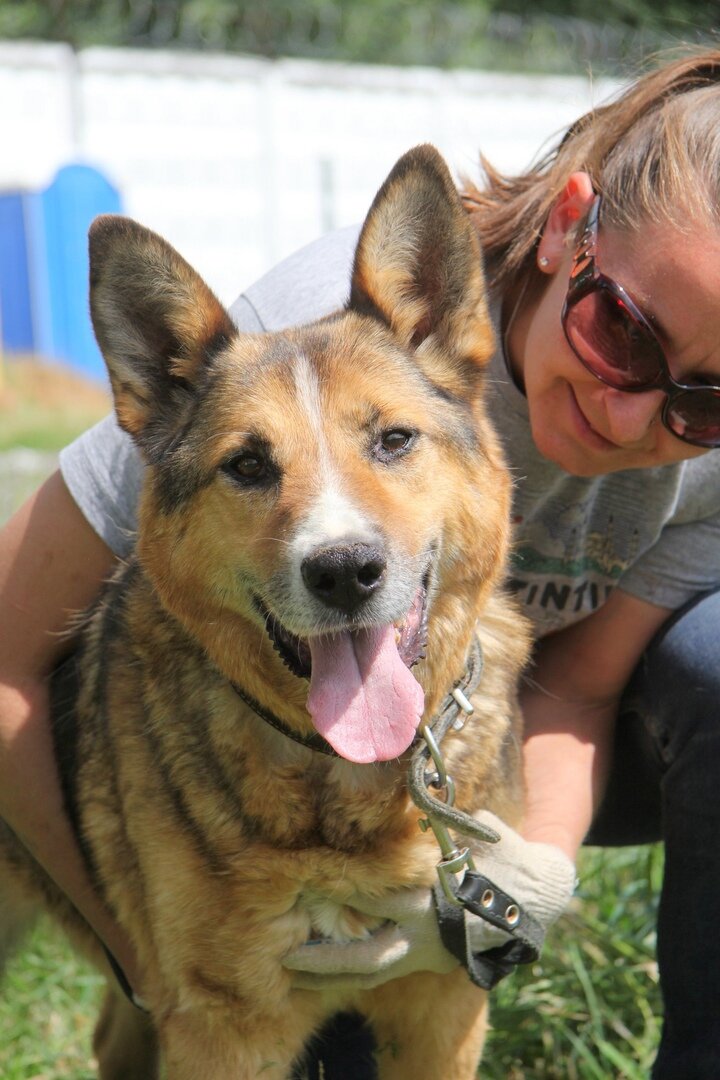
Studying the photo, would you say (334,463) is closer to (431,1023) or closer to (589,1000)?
(431,1023)

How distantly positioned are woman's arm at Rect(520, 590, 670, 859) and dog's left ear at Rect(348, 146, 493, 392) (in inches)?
36.0

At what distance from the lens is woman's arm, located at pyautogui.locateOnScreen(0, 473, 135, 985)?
2.99 m

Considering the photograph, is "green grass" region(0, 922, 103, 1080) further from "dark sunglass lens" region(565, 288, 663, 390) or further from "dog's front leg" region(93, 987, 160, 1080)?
"dark sunglass lens" region(565, 288, 663, 390)

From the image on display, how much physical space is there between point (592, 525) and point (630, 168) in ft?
3.04

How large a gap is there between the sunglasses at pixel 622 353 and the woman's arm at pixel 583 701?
0.73 metres

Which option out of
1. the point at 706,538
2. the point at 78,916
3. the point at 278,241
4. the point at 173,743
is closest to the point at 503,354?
the point at 706,538

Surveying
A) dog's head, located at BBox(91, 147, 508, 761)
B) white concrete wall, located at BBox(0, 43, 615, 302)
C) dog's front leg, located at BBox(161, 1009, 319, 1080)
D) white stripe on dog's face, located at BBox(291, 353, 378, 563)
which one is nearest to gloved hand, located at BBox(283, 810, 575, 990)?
dog's front leg, located at BBox(161, 1009, 319, 1080)

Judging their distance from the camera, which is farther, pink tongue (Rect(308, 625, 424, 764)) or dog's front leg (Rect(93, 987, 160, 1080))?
dog's front leg (Rect(93, 987, 160, 1080))

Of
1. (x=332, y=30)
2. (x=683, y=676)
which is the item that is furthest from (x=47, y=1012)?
(x=332, y=30)

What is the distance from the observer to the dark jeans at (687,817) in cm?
293

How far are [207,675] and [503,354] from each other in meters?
1.08

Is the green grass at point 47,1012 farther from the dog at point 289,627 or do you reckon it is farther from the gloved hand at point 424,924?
the gloved hand at point 424,924

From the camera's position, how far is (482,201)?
322 cm

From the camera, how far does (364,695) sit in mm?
2514
